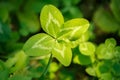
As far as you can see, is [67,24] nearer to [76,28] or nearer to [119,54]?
[76,28]

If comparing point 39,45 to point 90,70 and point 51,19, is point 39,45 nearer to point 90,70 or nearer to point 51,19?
point 51,19

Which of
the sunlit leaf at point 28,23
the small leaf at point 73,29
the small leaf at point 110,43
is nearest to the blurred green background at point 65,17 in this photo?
the sunlit leaf at point 28,23

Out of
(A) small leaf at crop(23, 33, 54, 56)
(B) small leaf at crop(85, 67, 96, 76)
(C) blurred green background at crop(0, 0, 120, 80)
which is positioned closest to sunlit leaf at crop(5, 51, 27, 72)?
(C) blurred green background at crop(0, 0, 120, 80)

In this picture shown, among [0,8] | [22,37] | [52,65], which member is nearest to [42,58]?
[52,65]

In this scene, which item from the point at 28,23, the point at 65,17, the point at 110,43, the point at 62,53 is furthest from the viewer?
the point at 28,23

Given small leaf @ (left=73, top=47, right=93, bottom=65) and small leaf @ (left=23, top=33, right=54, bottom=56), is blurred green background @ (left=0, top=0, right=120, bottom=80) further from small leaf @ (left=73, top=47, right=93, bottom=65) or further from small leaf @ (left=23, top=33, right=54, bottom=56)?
small leaf @ (left=23, top=33, right=54, bottom=56)

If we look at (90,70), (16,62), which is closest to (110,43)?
(90,70)
